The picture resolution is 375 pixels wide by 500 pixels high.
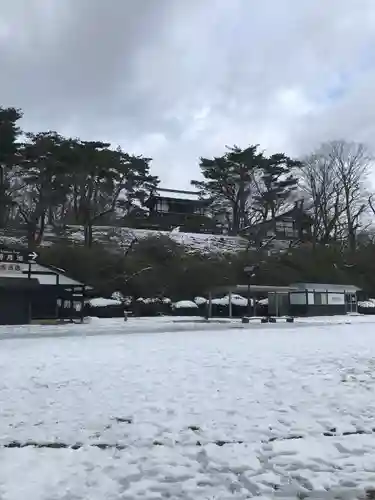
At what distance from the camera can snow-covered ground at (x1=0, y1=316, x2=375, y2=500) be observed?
541 centimetres

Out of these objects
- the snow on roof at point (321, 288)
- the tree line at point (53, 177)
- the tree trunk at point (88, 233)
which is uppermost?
the tree line at point (53, 177)

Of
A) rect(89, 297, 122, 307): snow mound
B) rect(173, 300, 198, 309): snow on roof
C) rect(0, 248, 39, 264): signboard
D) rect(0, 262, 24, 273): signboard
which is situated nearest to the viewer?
rect(0, 262, 24, 273): signboard

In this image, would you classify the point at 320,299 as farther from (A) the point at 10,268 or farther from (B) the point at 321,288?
(A) the point at 10,268

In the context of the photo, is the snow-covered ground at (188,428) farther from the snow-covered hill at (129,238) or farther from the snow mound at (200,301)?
the snow-covered hill at (129,238)

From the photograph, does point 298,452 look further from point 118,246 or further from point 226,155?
point 226,155

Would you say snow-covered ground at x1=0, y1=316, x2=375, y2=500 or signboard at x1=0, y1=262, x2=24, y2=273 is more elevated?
signboard at x1=0, y1=262, x2=24, y2=273

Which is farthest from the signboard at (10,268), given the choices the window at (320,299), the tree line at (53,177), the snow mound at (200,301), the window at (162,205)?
the window at (162,205)

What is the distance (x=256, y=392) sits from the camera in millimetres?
9094

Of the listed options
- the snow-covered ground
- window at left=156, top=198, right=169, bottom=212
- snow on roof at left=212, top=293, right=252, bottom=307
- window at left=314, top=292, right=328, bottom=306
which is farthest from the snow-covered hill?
the snow-covered ground

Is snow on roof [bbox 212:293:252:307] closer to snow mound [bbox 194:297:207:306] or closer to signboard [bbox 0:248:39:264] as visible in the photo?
snow mound [bbox 194:297:207:306]

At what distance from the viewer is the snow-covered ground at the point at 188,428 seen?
17.8 feet

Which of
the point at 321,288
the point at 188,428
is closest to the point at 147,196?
the point at 321,288

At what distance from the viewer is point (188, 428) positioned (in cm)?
723

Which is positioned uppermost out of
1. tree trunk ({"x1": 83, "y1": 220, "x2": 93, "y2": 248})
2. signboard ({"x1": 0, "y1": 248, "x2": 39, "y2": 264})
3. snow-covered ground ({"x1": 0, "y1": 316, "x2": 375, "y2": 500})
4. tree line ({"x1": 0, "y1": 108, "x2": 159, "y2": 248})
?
tree line ({"x1": 0, "y1": 108, "x2": 159, "y2": 248})
